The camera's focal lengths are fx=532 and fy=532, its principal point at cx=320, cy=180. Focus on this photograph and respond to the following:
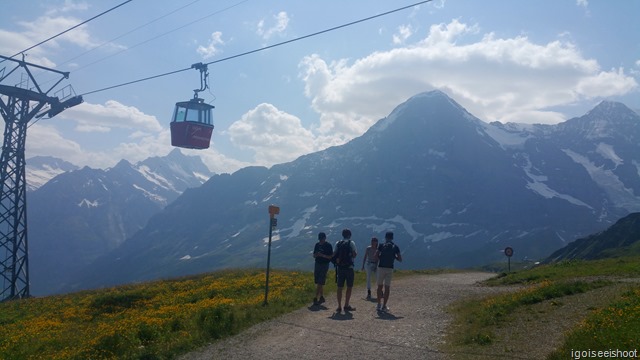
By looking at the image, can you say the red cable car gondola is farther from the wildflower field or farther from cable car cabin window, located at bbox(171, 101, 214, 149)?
the wildflower field

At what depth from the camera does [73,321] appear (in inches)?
1024

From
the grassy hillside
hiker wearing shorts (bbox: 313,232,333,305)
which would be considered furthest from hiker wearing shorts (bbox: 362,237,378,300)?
the grassy hillside

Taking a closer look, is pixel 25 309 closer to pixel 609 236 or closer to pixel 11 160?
pixel 11 160

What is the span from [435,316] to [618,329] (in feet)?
25.3

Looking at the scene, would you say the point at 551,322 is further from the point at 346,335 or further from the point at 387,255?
the point at 387,255

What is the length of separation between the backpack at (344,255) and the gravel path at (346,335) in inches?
77.4

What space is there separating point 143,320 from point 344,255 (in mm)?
8471

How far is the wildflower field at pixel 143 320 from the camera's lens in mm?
17438

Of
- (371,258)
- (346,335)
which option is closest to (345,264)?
A: (371,258)

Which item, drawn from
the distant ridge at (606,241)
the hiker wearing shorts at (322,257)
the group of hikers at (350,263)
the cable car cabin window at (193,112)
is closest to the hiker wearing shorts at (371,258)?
the hiker wearing shorts at (322,257)

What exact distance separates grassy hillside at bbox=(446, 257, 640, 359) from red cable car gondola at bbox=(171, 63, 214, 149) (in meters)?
24.2

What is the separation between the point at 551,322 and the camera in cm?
1570

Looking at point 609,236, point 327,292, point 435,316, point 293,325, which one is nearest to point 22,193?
point 327,292

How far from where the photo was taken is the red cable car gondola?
38.8m
